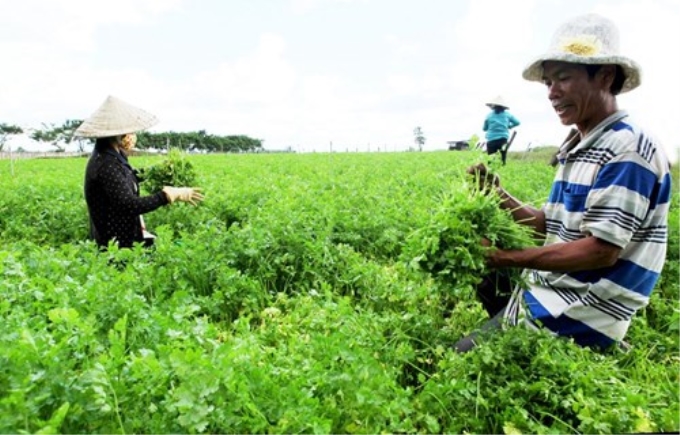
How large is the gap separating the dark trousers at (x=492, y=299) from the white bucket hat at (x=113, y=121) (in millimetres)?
3362

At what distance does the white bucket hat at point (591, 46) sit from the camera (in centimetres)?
244

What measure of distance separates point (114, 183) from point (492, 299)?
10.7ft

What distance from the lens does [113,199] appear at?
4.62 metres

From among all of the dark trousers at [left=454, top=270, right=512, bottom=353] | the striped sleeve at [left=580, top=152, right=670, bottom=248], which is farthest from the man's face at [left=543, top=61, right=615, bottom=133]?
the dark trousers at [left=454, top=270, right=512, bottom=353]

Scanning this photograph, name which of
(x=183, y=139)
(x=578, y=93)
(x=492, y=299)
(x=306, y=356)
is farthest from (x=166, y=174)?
(x=183, y=139)

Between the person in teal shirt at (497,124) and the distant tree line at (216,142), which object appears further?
the distant tree line at (216,142)

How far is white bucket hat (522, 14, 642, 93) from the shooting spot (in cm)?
244

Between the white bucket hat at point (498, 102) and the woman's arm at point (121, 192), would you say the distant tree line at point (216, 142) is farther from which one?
the woman's arm at point (121, 192)

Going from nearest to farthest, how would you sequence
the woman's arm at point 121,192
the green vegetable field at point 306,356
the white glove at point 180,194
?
the green vegetable field at point 306,356
the woman's arm at point 121,192
the white glove at point 180,194

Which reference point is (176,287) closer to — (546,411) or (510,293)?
(510,293)

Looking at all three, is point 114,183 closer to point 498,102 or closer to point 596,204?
point 596,204

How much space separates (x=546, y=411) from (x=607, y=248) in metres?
0.80

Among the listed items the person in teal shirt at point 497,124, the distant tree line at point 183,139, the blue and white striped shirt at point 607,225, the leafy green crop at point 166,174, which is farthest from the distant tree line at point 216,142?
the blue and white striped shirt at point 607,225

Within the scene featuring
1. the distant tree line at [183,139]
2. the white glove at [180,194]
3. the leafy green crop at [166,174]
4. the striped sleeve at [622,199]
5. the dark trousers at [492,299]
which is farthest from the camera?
the distant tree line at [183,139]
